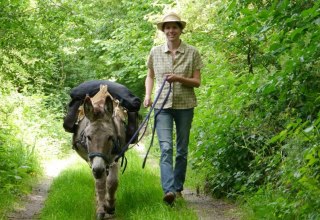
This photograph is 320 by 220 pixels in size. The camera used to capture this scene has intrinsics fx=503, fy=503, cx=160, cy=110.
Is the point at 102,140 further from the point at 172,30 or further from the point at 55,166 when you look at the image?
the point at 55,166

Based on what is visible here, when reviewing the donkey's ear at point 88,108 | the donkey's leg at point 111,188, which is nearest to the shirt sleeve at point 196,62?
the donkey's ear at point 88,108

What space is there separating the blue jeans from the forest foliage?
60 cm

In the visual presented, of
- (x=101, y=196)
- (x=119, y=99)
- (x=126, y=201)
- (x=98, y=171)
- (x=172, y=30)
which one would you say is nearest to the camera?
(x=98, y=171)

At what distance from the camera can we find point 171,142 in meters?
5.82

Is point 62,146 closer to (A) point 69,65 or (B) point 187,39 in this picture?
(B) point 187,39

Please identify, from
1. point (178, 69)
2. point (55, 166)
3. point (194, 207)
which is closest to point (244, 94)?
point (178, 69)

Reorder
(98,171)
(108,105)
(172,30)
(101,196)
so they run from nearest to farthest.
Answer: (98,171) < (108,105) < (101,196) < (172,30)

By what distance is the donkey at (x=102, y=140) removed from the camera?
17.5 ft

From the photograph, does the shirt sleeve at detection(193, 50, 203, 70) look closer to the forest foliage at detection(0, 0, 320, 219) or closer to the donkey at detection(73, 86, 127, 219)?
the forest foliage at detection(0, 0, 320, 219)

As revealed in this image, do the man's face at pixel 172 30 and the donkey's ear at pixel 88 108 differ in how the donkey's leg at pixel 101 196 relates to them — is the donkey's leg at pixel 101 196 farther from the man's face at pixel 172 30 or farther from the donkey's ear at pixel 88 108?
the man's face at pixel 172 30

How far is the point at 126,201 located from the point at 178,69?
177cm

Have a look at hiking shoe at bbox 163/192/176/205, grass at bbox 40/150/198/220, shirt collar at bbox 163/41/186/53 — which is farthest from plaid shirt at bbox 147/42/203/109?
grass at bbox 40/150/198/220

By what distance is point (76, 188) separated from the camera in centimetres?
723

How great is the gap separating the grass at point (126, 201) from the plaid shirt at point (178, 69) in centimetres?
117
